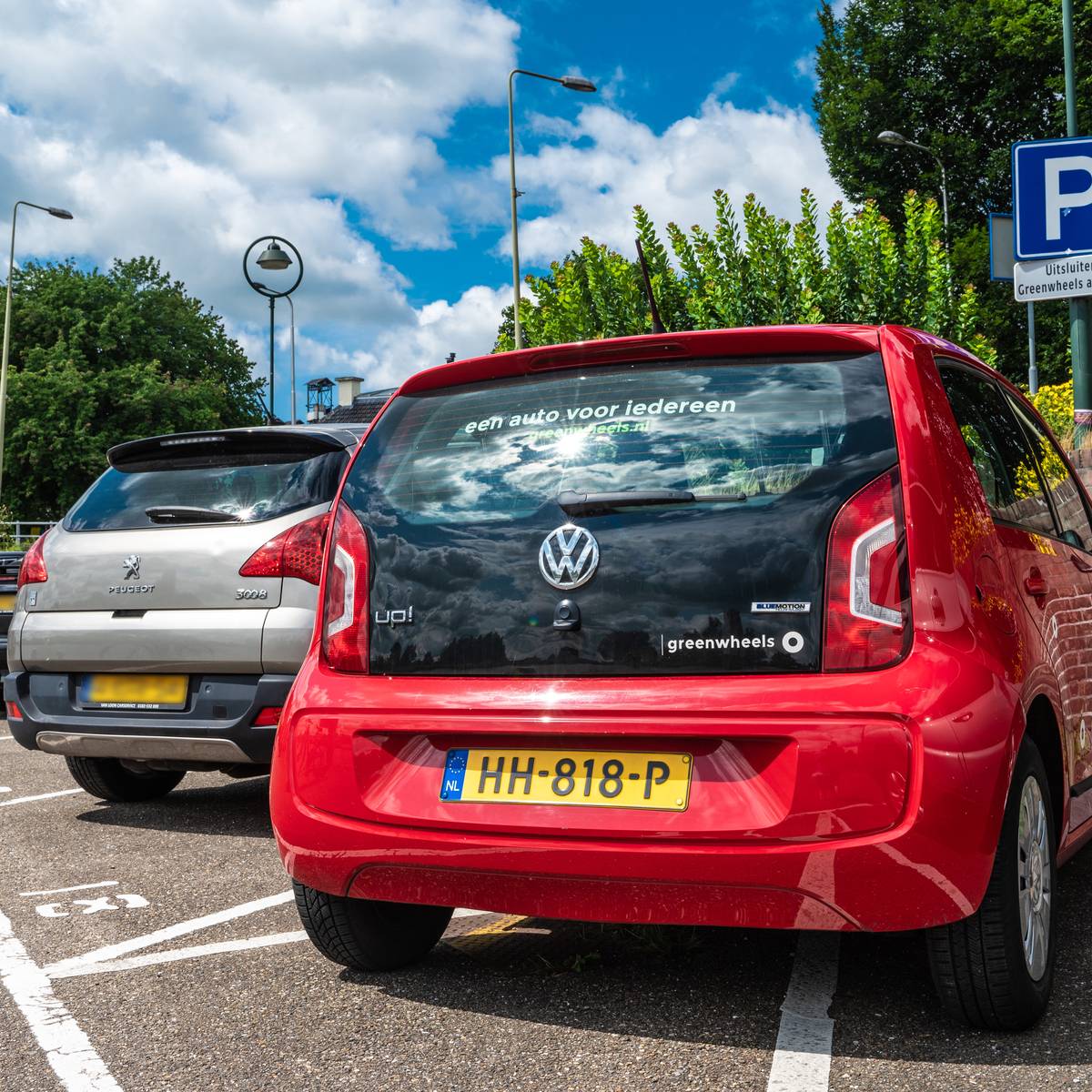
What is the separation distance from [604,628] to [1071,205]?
22.7 feet

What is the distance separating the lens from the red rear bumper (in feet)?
10.0

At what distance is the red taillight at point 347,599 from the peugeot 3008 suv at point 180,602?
5.83 feet

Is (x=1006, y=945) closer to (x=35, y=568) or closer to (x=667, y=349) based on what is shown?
(x=667, y=349)

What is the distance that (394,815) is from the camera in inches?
136

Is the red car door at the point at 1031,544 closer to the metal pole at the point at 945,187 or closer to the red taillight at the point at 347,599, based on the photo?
the red taillight at the point at 347,599

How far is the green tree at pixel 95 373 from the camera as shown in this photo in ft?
166

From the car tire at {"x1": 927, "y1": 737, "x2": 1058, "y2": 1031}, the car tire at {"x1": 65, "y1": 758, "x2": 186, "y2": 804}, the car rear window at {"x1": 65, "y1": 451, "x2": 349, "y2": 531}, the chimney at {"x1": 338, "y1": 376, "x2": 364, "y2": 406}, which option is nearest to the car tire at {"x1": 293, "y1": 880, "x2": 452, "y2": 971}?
the car tire at {"x1": 927, "y1": 737, "x2": 1058, "y2": 1031}

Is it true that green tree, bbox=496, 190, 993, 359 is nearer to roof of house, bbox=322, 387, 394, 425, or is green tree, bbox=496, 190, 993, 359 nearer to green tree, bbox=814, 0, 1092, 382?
green tree, bbox=814, 0, 1092, 382

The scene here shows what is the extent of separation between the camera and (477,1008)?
11.9 ft

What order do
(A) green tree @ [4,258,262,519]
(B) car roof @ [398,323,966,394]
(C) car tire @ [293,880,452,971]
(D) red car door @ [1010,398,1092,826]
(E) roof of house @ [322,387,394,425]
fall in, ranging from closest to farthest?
(B) car roof @ [398,323,966,394] < (C) car tire @ [293,880,452,971] < (D) red car door @ [1010,398,1092,826] < (E) roof of house @ [322,387,394,425] < (A) green tree @ [4,258,262,519]

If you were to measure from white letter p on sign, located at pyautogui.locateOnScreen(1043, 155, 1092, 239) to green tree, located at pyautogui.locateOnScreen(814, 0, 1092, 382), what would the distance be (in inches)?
1148

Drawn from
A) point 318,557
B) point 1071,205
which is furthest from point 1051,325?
point 318,557

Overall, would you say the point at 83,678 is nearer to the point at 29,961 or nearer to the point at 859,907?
the point at 29,961

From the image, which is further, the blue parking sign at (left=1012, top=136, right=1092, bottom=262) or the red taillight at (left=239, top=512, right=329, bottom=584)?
the blue parking sign at (left=1012, top=136, right=1092, bottom=262)
